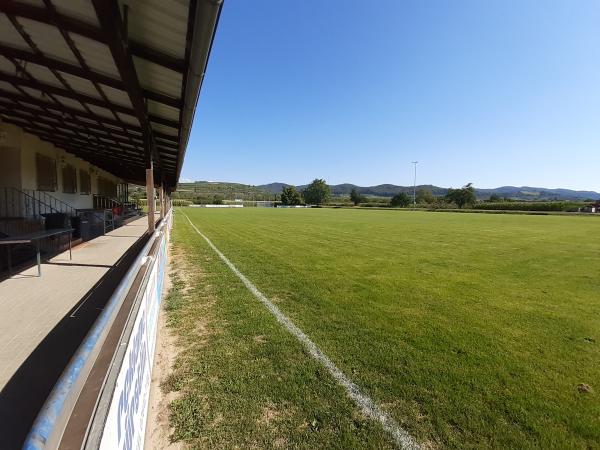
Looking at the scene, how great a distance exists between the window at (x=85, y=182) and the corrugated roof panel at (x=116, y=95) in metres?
13.0

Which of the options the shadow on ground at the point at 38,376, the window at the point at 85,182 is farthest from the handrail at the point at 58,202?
the shadow on ground at the point at 38,376

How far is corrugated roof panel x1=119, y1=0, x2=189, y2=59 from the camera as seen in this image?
130 inches

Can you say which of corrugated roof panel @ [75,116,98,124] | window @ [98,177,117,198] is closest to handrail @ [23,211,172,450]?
corrugated roof panel @ [75,116,98,124]

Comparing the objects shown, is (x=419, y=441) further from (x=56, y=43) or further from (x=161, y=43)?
(x=56, y=43)

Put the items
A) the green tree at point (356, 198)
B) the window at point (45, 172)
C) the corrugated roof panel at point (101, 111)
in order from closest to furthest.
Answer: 1. the corrugated roof panel at point (101, 111)
2. the window at point (45, 172)
3. the green tree at point (356, 198)

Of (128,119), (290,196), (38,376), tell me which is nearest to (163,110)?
(128,119)

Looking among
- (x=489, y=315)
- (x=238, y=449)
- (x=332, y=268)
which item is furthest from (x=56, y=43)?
(x=489, y=315)

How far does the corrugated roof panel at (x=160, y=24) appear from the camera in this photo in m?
3.31

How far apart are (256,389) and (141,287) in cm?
143

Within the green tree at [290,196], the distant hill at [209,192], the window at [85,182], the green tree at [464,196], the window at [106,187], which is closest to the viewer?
the window at [85,182]

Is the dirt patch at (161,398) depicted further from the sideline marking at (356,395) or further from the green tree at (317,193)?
the green tree at (317,193)

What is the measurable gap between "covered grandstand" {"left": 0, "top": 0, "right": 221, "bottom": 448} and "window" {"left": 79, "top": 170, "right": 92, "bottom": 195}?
635cm

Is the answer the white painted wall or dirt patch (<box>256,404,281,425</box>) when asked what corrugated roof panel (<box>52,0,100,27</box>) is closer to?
dirt patch (<box>256,404,281,425</box>)

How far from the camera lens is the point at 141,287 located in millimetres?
2779
